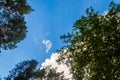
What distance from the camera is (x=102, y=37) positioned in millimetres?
26859

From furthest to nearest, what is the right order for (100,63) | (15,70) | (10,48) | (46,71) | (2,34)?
(46,71) → (15,70) → (10,48) → (2,34) → (100,63)

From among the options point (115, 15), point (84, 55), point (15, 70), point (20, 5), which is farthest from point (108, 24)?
point (15, 70)

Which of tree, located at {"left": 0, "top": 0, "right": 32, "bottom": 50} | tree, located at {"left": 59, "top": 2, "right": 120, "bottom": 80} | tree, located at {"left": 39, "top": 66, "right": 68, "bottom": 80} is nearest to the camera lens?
tree, located at {"left": 59, "top": 2, "right": 120, "bottom": 80}

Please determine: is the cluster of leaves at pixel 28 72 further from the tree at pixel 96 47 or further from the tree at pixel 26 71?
the tree at pixel 96 47

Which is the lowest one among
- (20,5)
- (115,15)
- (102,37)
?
(102,37)

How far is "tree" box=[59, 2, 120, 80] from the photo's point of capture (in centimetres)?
Result: 2605

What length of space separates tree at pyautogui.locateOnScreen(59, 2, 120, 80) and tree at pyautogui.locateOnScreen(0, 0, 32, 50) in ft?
33.8

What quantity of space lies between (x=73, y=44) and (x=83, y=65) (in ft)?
9.11

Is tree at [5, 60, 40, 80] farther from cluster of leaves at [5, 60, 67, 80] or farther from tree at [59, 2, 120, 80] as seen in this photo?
tree at [59, 2, 120, 80]

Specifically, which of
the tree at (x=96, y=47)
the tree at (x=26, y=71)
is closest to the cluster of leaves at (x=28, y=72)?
the tree at (x=26, y=71)

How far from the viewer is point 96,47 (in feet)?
87.5

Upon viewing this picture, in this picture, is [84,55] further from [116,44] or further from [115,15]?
[115,15]

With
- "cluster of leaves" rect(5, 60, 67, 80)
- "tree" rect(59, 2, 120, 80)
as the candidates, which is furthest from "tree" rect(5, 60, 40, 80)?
"tree" rect(59, 2, 120, 80)

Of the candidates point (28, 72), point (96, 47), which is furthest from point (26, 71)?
point (96, 47)
